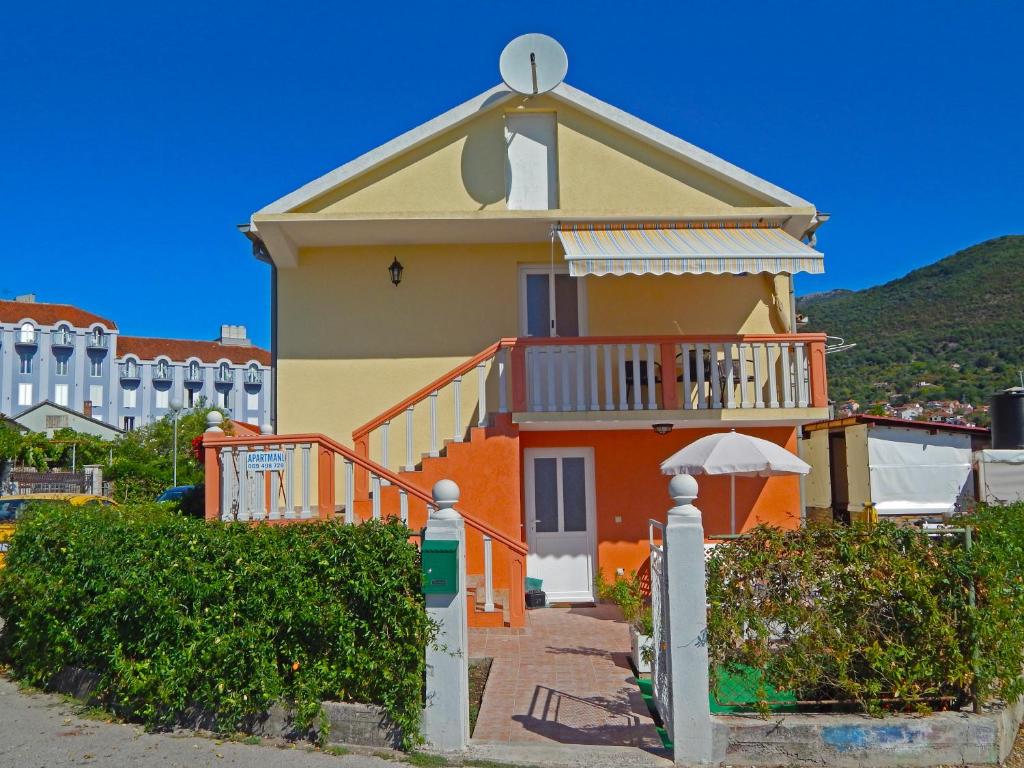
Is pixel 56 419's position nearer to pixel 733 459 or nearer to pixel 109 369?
pixel 109 369

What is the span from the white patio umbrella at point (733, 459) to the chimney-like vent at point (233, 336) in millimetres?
95635

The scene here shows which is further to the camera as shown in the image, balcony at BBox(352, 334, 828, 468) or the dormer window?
the dormer window

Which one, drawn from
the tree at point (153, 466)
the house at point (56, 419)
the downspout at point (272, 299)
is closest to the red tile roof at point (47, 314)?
the house at point (56, 419)

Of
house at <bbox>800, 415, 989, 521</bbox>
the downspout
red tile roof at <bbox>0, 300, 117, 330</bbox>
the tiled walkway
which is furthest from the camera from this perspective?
red tile roof at <bbox>0, 300, 117, 330</bbox>

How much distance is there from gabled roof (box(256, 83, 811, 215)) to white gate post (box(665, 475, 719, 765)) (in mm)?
9070

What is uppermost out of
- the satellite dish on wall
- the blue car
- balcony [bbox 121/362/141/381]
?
balcony [bbox 121/362/141/381]

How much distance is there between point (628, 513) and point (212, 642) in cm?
845

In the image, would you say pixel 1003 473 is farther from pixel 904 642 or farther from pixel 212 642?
pixel 212 642

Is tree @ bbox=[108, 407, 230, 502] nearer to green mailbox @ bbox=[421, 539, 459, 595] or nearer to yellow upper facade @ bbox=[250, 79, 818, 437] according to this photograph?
yellow upper facade @ bbox=[250, 79, 818, 437]

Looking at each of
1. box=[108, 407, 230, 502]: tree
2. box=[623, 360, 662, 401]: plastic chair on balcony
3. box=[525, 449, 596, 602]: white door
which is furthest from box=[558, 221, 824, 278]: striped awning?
box=[108, 407, 230, 502]: tree

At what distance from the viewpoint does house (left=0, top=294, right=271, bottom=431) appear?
83938mm

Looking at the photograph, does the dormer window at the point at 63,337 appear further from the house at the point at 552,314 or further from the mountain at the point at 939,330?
the house at the point at 552,314

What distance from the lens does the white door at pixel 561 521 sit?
46.2 ft

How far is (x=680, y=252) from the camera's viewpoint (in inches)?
485
